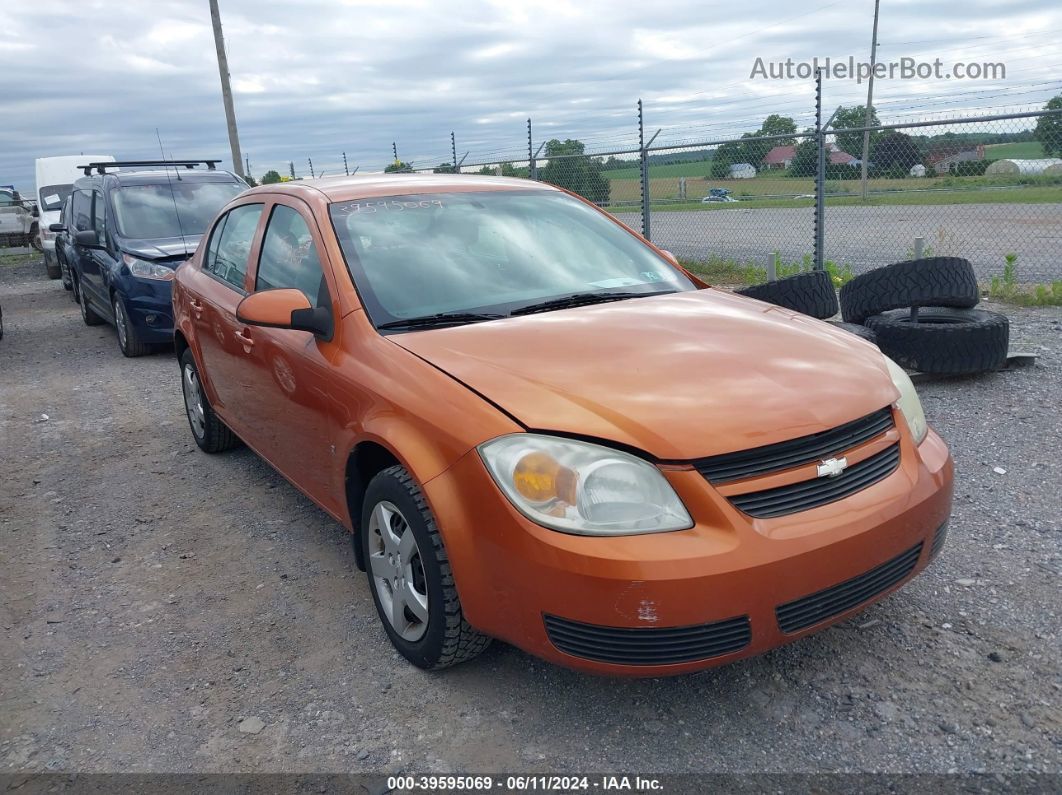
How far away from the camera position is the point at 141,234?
29.2 feet

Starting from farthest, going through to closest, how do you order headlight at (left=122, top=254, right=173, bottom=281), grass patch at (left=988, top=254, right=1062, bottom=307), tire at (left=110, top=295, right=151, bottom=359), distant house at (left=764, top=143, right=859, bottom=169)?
distant house at (left=764, top=143, right=859, bottom=169) < tire at (left=110, top=295, right=151, bottom=359) < headlight at (left=122, top=254, right=173, bottom=281) < grass patch at (left=988, top=254, right=1062, bottom=307)

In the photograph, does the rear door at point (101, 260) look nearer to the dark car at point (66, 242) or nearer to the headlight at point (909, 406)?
the dark car at point (66, 242)

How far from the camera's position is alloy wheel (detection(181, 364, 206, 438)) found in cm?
533

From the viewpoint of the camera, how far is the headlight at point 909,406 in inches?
111

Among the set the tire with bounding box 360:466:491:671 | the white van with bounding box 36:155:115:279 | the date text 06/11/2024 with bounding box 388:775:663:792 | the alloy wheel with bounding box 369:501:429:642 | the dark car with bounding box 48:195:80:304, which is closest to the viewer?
the date text 06/11/2024 with bounding box 388:775:663:792

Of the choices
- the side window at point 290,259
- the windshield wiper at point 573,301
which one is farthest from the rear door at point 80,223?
the windshield wiper at point 573,301

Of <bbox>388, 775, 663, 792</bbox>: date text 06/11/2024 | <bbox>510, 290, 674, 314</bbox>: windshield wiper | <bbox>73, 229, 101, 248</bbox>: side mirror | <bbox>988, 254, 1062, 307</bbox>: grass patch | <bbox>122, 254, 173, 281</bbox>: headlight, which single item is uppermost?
<bbox>73, 229, 101, 248</bbox>: side mirror

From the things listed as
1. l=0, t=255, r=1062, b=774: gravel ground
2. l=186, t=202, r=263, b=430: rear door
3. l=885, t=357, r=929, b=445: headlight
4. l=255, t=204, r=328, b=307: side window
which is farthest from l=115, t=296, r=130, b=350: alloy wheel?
l=885, t=357, r=929, b=445: headlight

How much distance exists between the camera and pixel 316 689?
9.44 ft

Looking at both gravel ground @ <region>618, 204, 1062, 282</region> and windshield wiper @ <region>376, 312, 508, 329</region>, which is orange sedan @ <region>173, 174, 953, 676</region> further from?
gravel ground @ <region>618, 204, 1062, 282</region>

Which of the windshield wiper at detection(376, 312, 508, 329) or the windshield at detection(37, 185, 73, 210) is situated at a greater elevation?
the windshield at detection(37, 185, 73, 210)

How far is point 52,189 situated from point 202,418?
48.8 feet

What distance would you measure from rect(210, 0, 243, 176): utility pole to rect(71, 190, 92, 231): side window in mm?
8483

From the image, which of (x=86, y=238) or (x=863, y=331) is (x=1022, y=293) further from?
(x=86, y=238)
